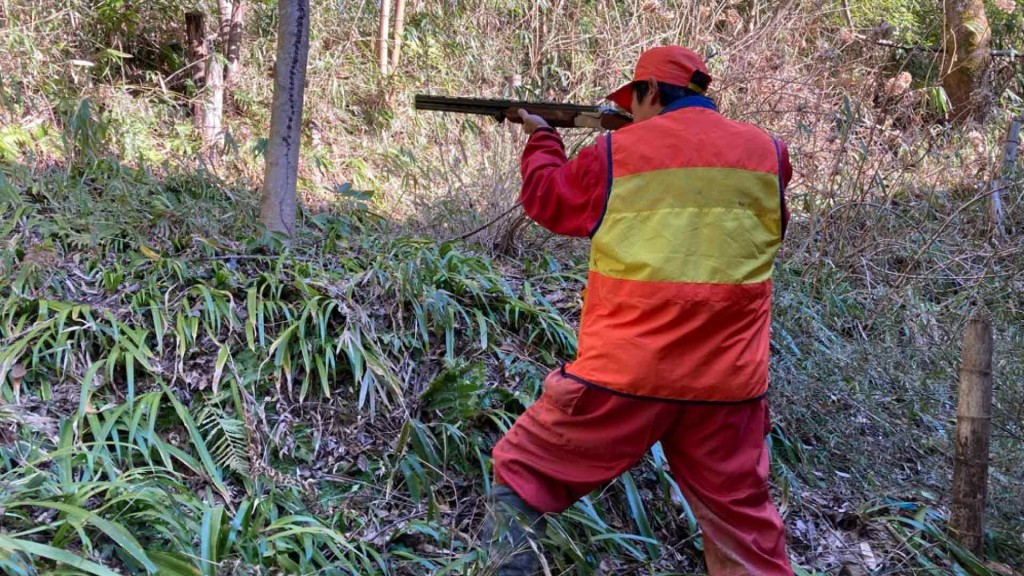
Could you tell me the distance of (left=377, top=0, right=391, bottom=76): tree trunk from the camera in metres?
7.77

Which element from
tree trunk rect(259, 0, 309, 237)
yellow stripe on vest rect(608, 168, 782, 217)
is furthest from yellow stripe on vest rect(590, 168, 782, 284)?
tree trunk rect(259, 0, 309, 237)

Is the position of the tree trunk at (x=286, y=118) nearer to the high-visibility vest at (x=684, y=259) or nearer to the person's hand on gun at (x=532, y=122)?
the person's hand on gun at (x=532, y=122)

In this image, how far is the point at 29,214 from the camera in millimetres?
4109

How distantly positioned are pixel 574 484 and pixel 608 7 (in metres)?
6.31

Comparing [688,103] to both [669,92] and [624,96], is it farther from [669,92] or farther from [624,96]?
[624,96]

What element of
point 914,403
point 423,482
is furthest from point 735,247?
point 914,403

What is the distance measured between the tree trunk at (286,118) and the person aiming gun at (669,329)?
2132 mm

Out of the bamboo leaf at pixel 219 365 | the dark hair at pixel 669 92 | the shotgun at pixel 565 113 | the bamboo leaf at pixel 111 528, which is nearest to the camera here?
the bamboo leaf at pixel 111 528

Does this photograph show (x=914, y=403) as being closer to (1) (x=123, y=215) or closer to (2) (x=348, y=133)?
(1) (x=123, y=215)

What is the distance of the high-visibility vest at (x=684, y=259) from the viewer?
226 centimetres

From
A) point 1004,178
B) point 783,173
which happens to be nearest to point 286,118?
point 783,173

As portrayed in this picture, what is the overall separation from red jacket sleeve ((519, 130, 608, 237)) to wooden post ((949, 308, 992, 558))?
172 cm

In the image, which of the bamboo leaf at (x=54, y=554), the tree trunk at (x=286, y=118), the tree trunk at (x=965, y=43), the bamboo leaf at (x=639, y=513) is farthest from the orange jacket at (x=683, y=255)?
the tree trunk at (x=965, y=43)

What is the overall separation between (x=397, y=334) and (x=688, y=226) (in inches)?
67.3
